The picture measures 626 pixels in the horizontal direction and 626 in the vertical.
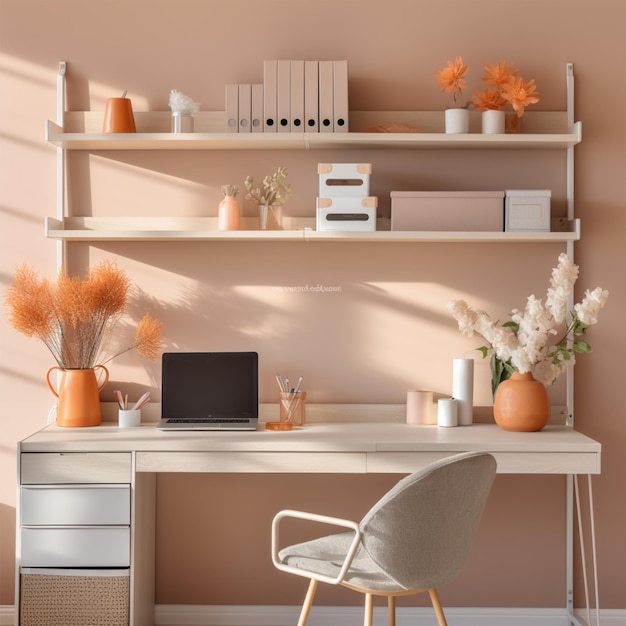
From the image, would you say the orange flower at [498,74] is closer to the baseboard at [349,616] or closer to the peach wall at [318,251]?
the peach wall at [318,251]

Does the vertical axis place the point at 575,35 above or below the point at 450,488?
above

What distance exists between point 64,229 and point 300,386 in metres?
1.11

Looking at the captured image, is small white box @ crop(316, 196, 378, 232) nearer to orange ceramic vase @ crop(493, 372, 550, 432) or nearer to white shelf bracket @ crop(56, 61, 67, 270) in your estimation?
orange ceramic vase @ crop(493, 372, 550, 432)

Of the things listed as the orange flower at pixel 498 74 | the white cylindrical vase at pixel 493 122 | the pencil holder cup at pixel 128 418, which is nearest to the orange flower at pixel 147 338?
the pencil holder cup at pixel 128 418

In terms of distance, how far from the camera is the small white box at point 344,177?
10.4 feet

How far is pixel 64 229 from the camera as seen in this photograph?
132 inches

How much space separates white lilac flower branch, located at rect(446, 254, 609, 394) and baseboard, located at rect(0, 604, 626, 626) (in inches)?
35.6

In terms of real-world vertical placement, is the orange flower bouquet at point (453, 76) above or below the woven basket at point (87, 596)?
above

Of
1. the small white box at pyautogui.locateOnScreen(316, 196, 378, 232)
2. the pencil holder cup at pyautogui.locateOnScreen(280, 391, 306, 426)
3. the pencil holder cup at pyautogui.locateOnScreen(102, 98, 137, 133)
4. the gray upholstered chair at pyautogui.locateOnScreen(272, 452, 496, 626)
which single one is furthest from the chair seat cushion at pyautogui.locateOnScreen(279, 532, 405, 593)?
the pencil holder cup at pyautogui.locateOnScreen(102, 98, 137, 133)

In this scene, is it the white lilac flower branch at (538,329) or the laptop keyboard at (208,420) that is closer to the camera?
the white lilac flower branch at (538,329)

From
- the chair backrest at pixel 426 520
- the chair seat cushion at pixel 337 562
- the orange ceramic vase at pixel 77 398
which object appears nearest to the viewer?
the chair backrest at pixel 426 520

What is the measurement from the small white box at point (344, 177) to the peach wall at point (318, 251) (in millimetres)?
202

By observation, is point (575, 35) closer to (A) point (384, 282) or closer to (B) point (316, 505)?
(A) point (384, 282)

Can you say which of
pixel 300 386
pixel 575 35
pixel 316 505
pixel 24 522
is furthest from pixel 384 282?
pixel 24 522
